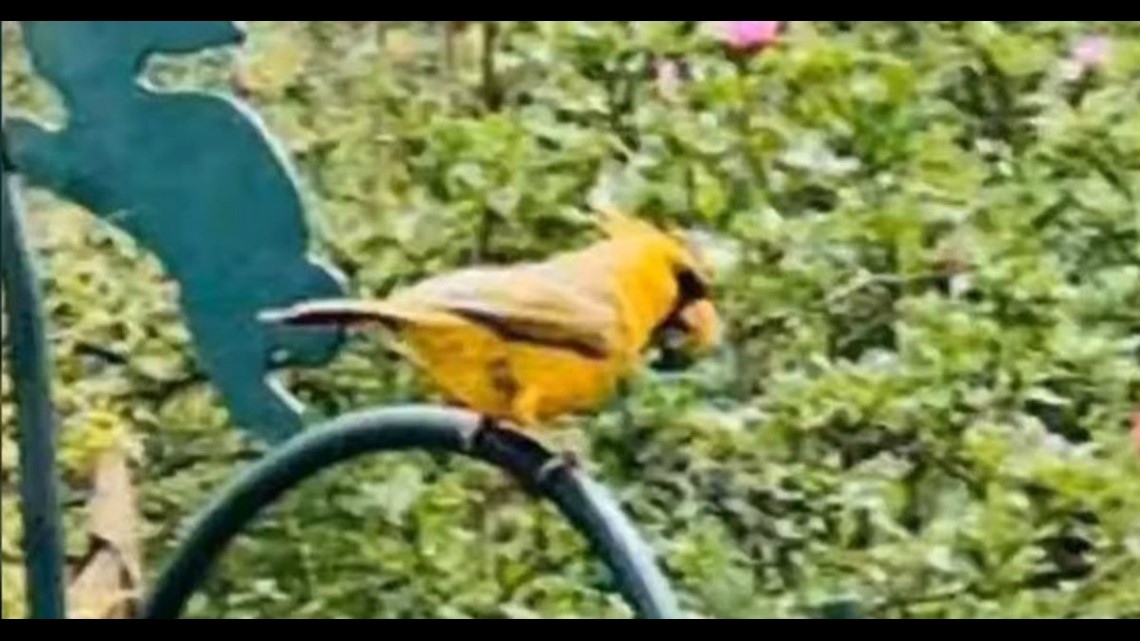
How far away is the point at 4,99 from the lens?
175 cm

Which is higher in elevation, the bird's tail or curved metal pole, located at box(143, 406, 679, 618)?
the bird's tail

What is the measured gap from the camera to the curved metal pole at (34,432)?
5.65 feet

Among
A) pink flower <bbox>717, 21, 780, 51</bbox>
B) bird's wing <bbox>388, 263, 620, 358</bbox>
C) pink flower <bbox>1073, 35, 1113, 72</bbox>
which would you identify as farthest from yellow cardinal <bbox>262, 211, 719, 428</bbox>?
pink flower <bbox>1073, 35, 1113, 72</bbox>

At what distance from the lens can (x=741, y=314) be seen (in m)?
1.69

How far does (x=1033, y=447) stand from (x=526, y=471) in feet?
0.97

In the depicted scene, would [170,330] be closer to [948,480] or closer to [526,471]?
[526,471]

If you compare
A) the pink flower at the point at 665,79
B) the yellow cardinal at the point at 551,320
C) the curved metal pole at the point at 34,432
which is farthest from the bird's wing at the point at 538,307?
the curved metal pole at the point at 34,432

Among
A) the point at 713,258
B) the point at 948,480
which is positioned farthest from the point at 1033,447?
the point at 713,258

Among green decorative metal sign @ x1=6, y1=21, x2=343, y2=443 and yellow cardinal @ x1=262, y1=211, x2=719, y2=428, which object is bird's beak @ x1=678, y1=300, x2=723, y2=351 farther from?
green decorative metal sign @ x1=6, y1=21, x2=343, y2=443

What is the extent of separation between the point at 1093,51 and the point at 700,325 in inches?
11.1

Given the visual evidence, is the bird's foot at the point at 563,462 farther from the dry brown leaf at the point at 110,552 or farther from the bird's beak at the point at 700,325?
the dry brown leaf at the point at 110,552

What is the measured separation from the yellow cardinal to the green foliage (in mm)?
19

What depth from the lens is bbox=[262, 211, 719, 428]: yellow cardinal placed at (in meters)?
1.66

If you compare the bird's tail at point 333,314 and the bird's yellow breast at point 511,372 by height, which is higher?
the bird's tail at point 333,314
